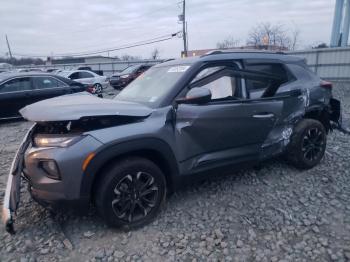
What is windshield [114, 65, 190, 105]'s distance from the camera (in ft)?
10.4

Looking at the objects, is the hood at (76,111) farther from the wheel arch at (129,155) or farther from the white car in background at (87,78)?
the white car in background at (87,78)

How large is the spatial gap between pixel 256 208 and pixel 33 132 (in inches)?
107

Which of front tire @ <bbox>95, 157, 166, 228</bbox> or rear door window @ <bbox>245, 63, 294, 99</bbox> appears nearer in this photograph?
front tire @ <bbox>95, 157, 166, 228</bbox>

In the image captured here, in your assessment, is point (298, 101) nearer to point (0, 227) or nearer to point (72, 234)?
point (72, 234)

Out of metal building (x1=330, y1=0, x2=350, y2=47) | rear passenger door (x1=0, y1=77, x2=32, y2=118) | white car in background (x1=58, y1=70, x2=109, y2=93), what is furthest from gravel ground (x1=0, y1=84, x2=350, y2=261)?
metal building (x1=330, y1=0, x2=350, y2=47)

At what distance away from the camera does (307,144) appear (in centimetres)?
419

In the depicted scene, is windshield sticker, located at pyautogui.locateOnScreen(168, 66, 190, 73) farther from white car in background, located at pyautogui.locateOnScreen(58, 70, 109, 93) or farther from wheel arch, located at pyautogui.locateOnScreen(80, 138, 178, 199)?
white car in background, located at pyautogui.locateOnScreen(58, 70, 109, 93)

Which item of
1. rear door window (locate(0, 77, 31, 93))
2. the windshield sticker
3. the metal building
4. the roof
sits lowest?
rear door window (locate(0, 77, 31, 93))

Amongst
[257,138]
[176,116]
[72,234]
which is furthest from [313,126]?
[72,234]

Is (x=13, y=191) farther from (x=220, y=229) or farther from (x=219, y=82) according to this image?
(x=219, y=82)

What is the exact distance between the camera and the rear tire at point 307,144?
160 inches

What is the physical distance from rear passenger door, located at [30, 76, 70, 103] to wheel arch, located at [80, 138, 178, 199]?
23.1ft

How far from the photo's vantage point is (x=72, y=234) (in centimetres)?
290

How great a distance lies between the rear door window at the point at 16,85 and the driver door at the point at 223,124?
7.32 meters
